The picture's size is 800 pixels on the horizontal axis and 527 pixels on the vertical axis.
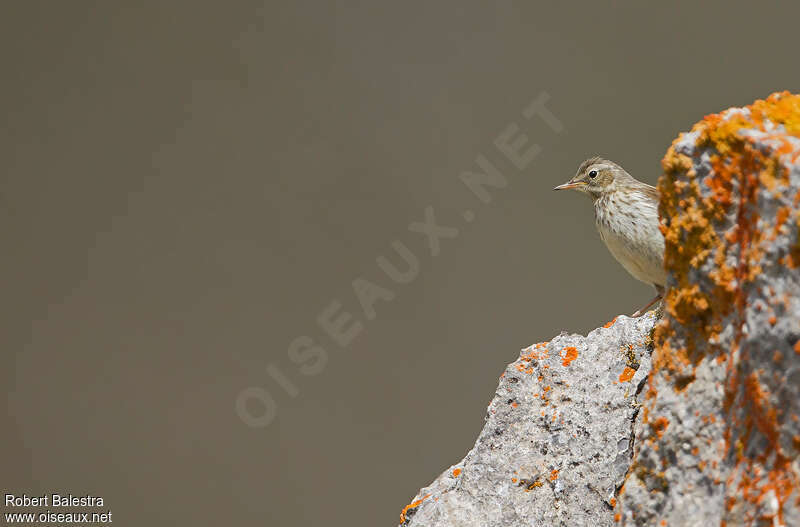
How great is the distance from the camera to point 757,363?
852 millimetres

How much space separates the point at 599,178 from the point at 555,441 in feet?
3.00

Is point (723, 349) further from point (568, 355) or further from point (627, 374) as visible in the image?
point (568, 355)

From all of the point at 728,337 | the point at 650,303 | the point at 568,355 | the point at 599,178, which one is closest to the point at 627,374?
the point at 568,355

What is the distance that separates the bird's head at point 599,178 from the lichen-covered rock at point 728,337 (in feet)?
3.67

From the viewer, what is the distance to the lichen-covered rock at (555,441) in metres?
1.34

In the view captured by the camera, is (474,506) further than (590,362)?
No

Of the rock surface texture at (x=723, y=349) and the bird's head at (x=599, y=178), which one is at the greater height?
the bird's head at (x=599, y=178)

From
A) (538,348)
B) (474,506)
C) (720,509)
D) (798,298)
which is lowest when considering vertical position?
(720,509)

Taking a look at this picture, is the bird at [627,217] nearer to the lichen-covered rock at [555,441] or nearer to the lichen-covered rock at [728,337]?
the lichen-covered rock at [555,441]

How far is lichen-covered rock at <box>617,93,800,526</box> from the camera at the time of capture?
824 mm

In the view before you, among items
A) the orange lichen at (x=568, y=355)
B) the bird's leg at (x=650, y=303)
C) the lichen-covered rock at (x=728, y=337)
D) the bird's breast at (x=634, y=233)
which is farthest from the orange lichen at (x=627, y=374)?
the bird's breast at (x=634, y=233)

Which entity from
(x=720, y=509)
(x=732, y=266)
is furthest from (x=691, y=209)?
(x=720, y=509)

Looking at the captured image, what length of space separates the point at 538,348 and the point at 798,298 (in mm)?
875

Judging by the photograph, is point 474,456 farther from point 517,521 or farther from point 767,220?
point 767,220
